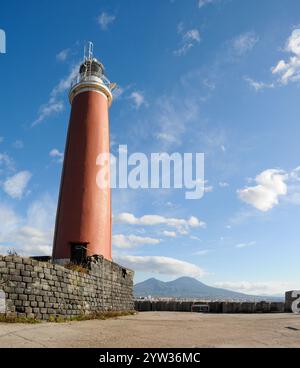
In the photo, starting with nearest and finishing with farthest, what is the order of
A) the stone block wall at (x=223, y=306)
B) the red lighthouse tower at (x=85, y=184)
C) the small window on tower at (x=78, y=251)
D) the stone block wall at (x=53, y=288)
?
the stone block wall at (x=53, y=288) < the small window on tower at (x=78, y=251) < the red lighthouse tower at (x=85, y=184) < the stone block wall at (x=223, y=306)

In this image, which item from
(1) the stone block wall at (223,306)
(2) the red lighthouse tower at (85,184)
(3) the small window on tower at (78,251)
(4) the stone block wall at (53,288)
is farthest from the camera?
(1) the stone block wall at (223,306)

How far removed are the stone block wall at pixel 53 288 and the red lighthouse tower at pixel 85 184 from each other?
4.55 ft

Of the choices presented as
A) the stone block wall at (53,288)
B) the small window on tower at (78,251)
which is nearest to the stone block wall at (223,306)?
the stone block wall at (53,288)

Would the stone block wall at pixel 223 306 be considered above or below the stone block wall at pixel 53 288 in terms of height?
below

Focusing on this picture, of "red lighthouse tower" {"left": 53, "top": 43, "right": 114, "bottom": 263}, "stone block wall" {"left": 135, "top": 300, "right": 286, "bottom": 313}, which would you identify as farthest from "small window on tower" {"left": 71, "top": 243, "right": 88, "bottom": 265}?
"stone block wall" {"left": 135, "top": 300, "right": 286, "bottom": 313}

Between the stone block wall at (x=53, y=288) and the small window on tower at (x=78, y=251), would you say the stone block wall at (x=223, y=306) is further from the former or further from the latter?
the small window on tower at (x=78, y=251)

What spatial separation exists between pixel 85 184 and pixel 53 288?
21.8 ft

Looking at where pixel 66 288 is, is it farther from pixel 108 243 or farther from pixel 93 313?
pixel 108 243

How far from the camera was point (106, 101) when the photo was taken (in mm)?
19250

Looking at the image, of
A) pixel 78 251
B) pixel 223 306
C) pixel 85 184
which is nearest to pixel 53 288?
pixel 78 251

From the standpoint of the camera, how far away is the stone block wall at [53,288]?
9.05m

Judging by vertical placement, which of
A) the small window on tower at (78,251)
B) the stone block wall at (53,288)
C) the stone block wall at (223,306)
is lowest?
the stone block wall at (223,306)

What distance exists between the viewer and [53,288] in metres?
10.7
